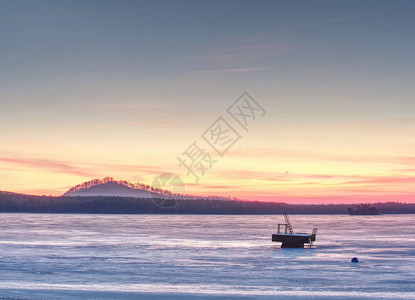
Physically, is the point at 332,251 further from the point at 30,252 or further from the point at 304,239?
the point at 30,252

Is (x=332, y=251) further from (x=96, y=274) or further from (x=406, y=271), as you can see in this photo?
(x=96, y=274)

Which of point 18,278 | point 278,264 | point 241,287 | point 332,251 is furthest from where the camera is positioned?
point 332,251

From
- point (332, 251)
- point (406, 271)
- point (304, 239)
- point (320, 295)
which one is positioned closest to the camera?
point (320, 295)

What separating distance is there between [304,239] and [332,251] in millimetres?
6276

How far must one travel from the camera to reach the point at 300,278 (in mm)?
33969

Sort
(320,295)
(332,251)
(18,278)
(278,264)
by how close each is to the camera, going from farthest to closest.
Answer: (332,251) → (278,264) → (18,278) → (320,295)

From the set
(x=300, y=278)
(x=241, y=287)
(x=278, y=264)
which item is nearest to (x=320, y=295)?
(x=241, y=287)

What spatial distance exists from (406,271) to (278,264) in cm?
894

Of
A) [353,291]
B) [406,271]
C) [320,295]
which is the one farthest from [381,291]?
[406,271]

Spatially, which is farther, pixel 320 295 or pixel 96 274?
pixel 96 274

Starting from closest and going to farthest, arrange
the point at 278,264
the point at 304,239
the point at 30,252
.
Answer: the point at 278,264, the point at 30,252, the point at 304,239

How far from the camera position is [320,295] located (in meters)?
27.3

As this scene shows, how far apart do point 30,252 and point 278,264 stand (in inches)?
832

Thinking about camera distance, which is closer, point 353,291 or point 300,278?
point 353,291
